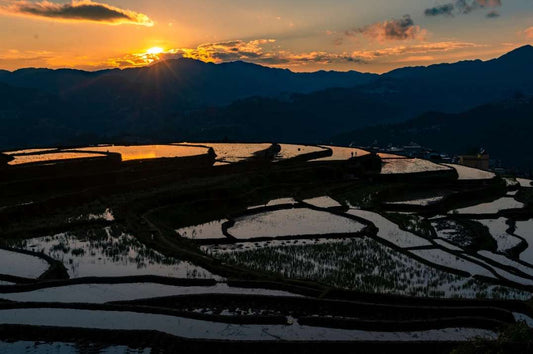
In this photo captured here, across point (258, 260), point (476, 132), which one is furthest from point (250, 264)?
point (476, 132)

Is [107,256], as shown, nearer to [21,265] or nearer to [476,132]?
[21,265]

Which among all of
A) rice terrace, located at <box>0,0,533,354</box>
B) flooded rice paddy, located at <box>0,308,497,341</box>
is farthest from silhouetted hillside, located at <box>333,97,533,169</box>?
flooded rice paddy, located at <box>0,308,497,341</box>

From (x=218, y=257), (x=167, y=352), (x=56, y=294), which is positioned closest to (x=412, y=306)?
(x=167, y=352)

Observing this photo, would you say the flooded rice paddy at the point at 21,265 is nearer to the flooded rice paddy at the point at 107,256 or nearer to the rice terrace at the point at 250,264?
the rice terrace at the point at 250,264

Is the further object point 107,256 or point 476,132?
point 476,132

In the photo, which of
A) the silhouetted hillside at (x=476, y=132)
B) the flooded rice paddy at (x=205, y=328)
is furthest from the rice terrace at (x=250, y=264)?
the silhouetted hillside at (x=476, y=132)

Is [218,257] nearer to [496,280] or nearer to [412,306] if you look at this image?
[412,306]

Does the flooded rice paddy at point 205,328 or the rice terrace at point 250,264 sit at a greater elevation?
the flooded rice paddy at point 205,328

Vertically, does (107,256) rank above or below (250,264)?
above
